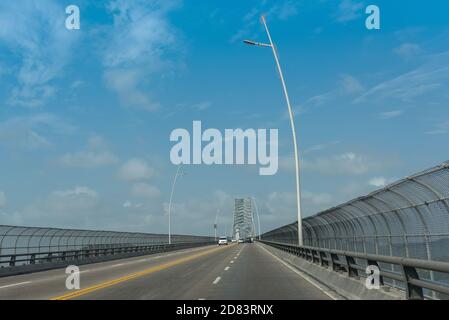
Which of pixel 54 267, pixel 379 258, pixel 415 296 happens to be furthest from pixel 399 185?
pixel 54 267

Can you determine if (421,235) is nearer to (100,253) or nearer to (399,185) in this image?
(399,185)

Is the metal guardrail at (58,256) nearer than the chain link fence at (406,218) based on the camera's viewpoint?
No

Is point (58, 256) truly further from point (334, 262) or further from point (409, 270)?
point (409, 270)

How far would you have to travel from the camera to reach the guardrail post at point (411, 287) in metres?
9.52

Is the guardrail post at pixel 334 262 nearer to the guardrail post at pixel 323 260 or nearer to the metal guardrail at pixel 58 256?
the guardrail post at pixel 323 260

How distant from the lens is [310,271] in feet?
70.0

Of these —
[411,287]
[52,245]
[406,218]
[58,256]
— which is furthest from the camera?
[52,245]

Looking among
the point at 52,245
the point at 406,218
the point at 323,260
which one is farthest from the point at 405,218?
the point at 52,245

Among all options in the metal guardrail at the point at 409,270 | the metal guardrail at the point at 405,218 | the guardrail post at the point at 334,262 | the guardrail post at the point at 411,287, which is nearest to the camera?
the metal guardrail at the point at 409,270

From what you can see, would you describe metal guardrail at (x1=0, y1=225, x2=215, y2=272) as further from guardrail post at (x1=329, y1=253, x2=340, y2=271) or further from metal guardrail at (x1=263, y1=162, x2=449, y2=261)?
metal guardrail at (x1=263, y1=162, x2=449, y2=261)

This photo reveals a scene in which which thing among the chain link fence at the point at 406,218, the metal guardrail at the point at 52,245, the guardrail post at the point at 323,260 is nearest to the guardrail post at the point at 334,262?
the chain link fence at the point at 406,218

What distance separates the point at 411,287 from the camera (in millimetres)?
9633

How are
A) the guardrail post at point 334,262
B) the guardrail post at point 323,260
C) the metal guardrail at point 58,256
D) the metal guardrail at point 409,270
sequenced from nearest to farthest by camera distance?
the metal guardrail at point 409,270
the guardrail post at point 334,262
the guardrail post at point 323,260
the metal guardrail at point 58,256
